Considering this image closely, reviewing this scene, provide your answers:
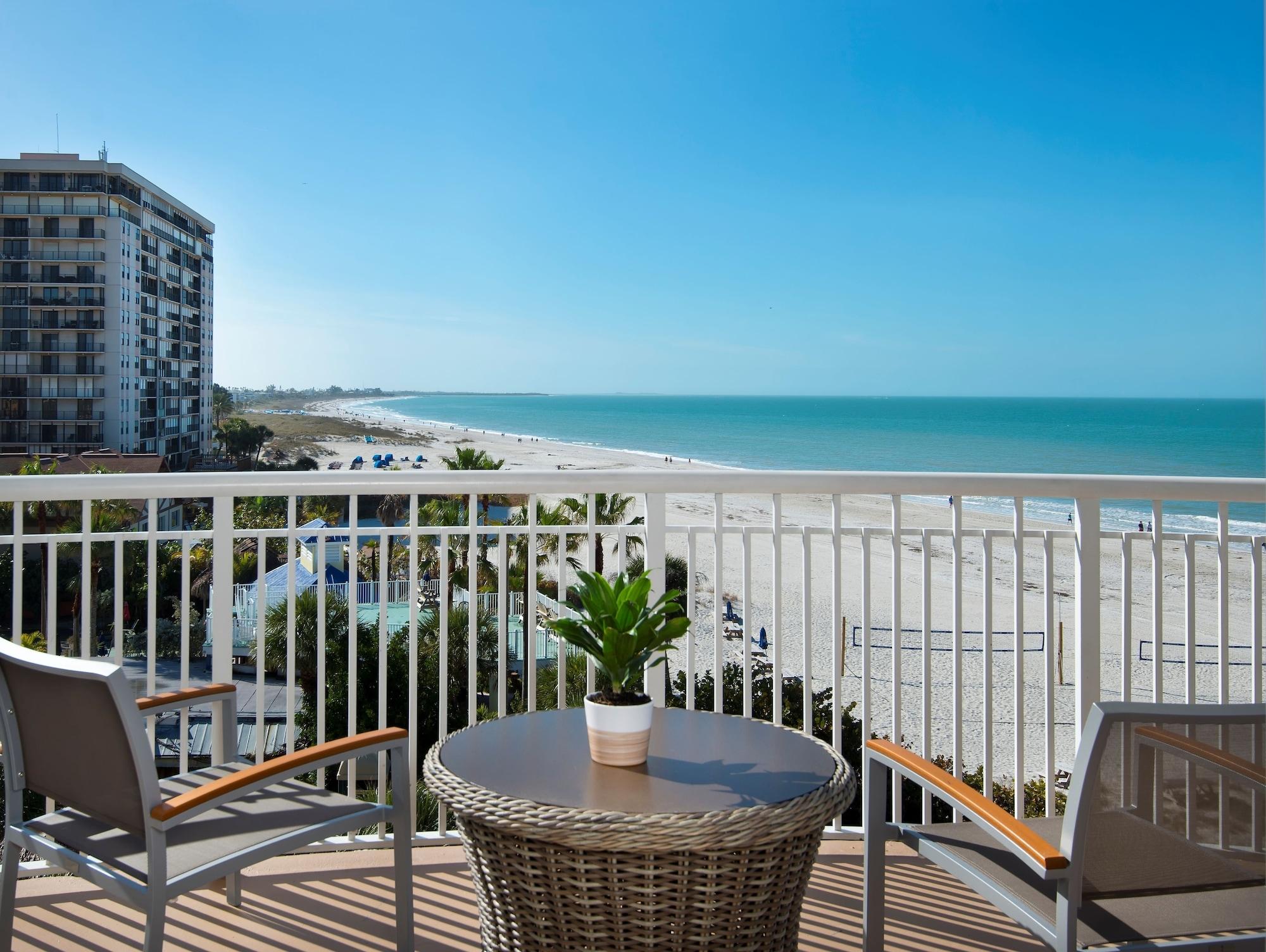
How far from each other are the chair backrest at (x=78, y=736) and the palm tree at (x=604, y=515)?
4.76 ft

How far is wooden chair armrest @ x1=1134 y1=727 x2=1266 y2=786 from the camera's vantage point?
133cm

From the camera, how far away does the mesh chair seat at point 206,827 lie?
1.57 metres

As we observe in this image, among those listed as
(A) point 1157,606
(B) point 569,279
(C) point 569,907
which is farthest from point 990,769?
(B) point 569,279

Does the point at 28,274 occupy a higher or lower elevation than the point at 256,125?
lower

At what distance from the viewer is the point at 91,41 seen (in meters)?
15.6

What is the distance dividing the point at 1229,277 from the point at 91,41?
50921mm

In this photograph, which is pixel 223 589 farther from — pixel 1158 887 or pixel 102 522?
pixel 102 522

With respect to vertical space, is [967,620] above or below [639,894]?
below

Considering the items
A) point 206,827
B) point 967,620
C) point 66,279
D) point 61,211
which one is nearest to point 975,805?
point 206,827

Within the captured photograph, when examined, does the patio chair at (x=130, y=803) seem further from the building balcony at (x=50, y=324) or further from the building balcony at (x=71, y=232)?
the building balcony at (x=71, y=232)

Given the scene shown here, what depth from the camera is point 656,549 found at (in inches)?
103

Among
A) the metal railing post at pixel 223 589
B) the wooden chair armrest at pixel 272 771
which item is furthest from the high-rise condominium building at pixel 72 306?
the wooden chair armrest at pixel 272 771

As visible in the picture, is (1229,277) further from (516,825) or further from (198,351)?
(198,351)

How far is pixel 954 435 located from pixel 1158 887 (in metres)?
57.2
